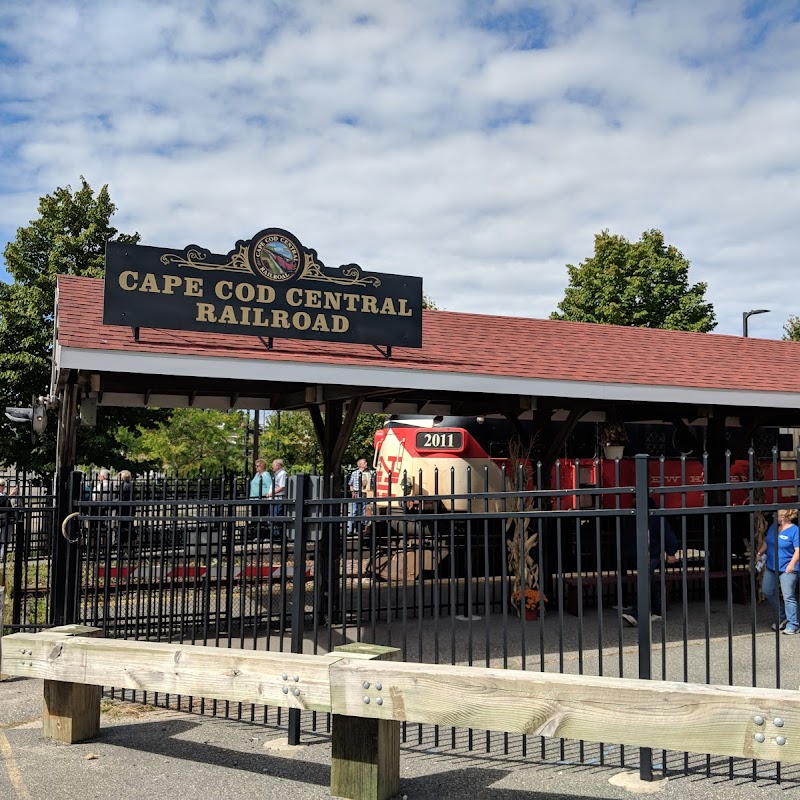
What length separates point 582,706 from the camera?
3883 millimetres

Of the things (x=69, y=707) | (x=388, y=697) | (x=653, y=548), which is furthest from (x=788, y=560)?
(x=69, y=707)

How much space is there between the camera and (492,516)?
16.9 ft

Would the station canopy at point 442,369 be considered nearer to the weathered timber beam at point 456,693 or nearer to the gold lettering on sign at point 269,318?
the gold lettering on sign at point 269,318

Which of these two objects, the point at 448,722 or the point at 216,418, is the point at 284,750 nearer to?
the point at 448,722

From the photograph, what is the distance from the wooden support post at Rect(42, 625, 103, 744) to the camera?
5828 mm

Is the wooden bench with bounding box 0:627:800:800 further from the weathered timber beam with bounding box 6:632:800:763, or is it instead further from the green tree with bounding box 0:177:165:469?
the green tree with bounding box 0:177:165:469

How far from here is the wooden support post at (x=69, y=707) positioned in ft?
19.1

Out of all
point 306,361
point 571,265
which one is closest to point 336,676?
point 306,361

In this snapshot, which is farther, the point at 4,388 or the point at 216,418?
the point at 216,418

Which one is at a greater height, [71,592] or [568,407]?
[568,407]

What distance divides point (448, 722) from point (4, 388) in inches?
907

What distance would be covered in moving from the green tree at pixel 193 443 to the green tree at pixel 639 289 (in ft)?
56.7

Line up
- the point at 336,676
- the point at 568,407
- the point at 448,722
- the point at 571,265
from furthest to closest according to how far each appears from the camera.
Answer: the point at 571,265
the point at 568,407
the point at 336,676
the point at 448,722

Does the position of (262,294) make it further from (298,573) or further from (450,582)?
(298,573)
